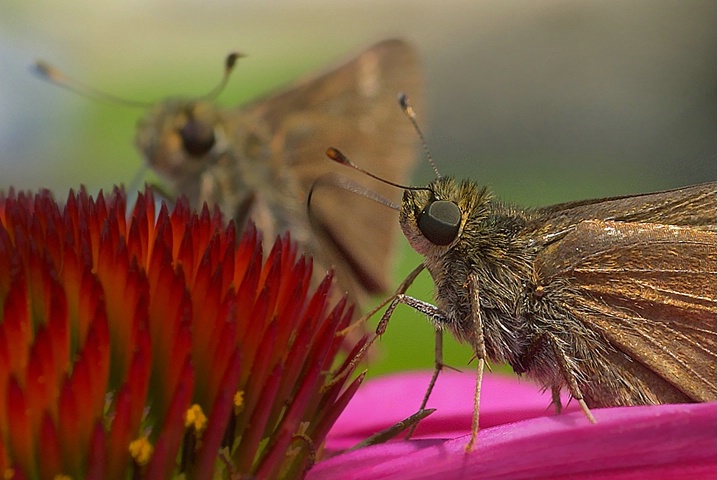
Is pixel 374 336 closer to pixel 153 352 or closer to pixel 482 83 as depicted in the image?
pixel 153 352

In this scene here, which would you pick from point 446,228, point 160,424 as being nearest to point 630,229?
point 446,228

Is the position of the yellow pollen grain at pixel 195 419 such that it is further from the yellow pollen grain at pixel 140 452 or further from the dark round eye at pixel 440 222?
the dark round eye at pixel 440 222

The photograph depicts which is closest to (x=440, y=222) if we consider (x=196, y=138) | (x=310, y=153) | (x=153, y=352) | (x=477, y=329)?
(x=477, y=329)

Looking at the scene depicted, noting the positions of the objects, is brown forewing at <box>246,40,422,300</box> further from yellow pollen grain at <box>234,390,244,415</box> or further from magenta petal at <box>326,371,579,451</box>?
yellow pollen grain at <box>234,390,244,415</box>

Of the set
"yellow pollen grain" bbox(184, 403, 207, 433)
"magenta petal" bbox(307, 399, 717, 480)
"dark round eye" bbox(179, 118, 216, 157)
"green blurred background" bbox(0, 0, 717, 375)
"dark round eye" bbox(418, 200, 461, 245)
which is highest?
"green blurred background" bbox(0, 0, 717, 375)

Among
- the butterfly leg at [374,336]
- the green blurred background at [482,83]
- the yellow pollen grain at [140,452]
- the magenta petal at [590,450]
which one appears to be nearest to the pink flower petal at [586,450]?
the magenta petal at [590,450]

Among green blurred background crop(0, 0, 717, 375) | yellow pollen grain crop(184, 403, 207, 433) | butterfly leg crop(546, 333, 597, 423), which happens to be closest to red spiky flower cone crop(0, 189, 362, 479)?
yellow pollen grain crop(184, 403, 207, 433)
